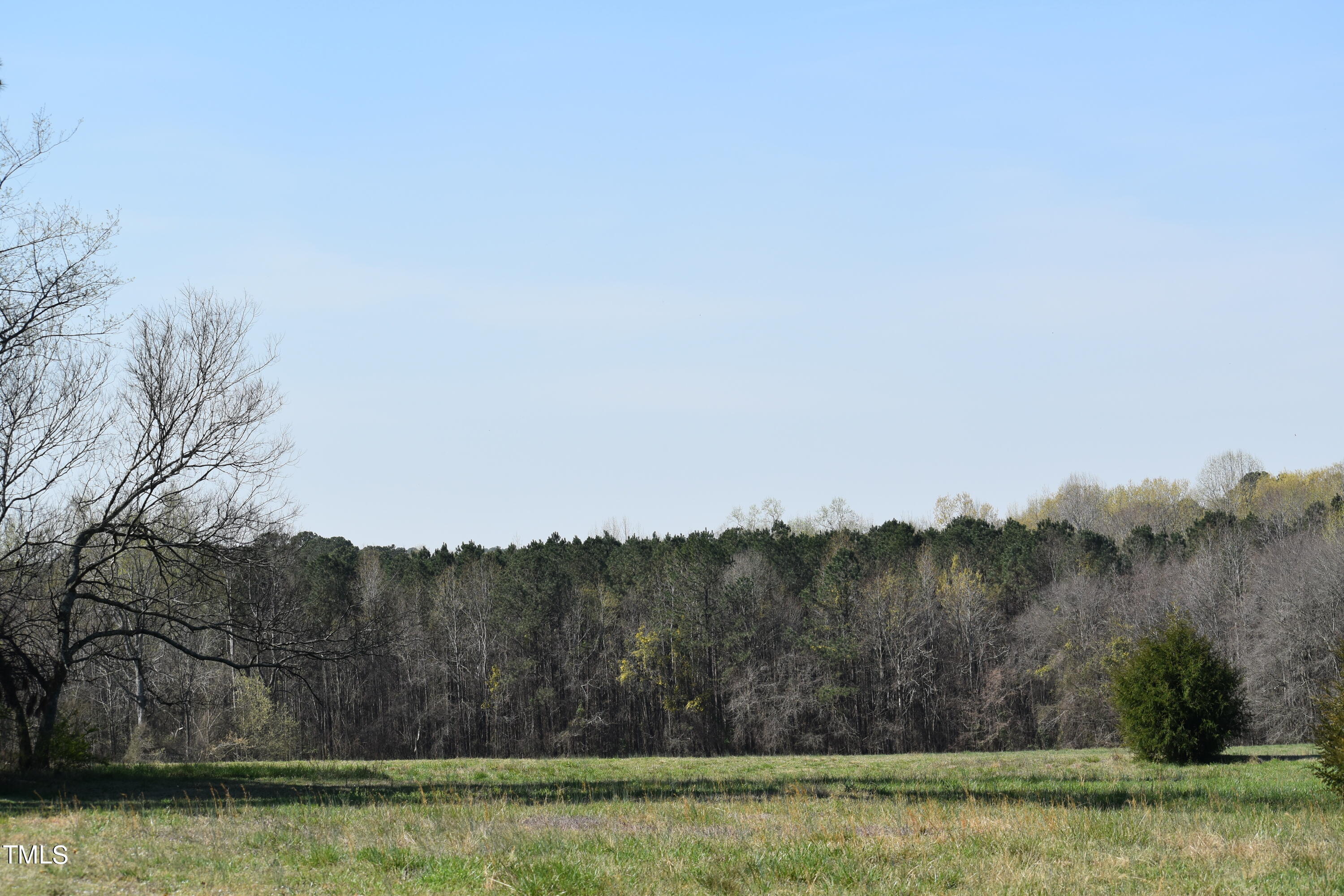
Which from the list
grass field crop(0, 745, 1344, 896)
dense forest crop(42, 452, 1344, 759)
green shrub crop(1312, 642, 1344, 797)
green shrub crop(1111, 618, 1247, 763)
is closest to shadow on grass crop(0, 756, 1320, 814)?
grass field crop(0, 745, 1344, 896)

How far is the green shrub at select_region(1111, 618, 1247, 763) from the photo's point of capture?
22625mm

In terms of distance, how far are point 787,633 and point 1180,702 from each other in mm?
37117

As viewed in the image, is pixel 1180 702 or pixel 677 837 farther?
pixel 1180 702

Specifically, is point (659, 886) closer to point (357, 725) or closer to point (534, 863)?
point (534, 863)

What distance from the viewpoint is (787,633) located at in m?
59.1

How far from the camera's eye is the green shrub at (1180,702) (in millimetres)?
22625

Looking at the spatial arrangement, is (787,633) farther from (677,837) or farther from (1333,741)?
(677,837)

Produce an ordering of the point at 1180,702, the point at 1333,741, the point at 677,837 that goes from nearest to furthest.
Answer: the point at 677,837
the point at 1333,741
the point at 1180,702

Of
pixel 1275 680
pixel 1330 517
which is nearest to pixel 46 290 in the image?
pixel 1275 680

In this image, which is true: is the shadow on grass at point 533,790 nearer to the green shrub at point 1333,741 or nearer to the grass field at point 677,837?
the grass field at point 677,837

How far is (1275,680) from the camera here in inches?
1877

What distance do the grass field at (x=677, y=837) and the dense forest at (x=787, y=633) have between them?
3570 cm

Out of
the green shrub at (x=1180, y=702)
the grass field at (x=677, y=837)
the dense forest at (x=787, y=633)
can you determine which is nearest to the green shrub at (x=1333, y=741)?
the grass field at (x=677, y=837)

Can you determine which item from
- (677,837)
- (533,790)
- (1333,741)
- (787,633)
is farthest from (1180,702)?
(787,633)
